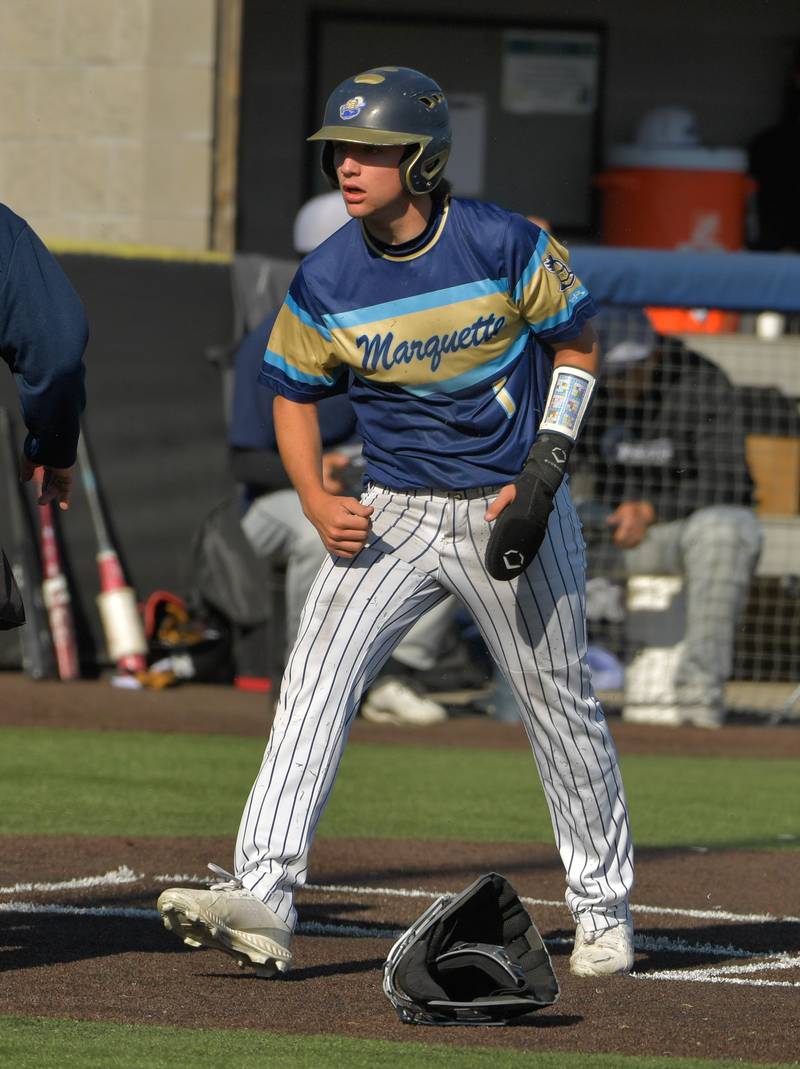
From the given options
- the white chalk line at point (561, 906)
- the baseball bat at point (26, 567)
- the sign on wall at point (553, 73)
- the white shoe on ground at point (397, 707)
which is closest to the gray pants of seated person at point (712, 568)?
the white shoe on ground at point (397, 707)

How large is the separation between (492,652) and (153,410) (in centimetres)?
689

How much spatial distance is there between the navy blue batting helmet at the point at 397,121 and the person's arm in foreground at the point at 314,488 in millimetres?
617

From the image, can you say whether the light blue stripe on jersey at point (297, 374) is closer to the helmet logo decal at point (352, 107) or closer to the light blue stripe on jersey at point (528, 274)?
the light blue stripe on jersey at point (528, 274)

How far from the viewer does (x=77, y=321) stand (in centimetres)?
438

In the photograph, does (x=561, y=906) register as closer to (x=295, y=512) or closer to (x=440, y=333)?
(x=440, y=333)

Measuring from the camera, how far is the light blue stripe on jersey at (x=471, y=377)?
4633 mm

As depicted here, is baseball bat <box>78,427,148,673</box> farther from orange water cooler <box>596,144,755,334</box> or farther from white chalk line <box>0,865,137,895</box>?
orange water cooler <box>596,144,755,334</box>

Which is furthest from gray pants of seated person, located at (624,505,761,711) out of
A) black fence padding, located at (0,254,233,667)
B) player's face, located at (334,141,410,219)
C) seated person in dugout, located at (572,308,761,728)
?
player's face, located at (334,141,410,219)

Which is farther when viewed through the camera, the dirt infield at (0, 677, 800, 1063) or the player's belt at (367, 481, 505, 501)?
the player's belt at (367, 481, 505, 501)

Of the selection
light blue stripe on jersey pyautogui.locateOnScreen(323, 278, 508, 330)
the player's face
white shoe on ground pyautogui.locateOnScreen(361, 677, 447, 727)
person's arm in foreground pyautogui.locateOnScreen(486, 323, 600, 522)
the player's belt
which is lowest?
white shoe on ground pyautogui.locateOnScreen(361, 677, 447, 727)

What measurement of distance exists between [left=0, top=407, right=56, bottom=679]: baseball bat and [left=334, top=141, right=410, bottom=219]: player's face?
6428 millimetres

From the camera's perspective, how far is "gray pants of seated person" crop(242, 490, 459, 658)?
9.45 metres

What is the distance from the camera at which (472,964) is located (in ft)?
13.8

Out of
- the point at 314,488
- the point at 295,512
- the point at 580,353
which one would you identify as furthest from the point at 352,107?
the point at 295,512
